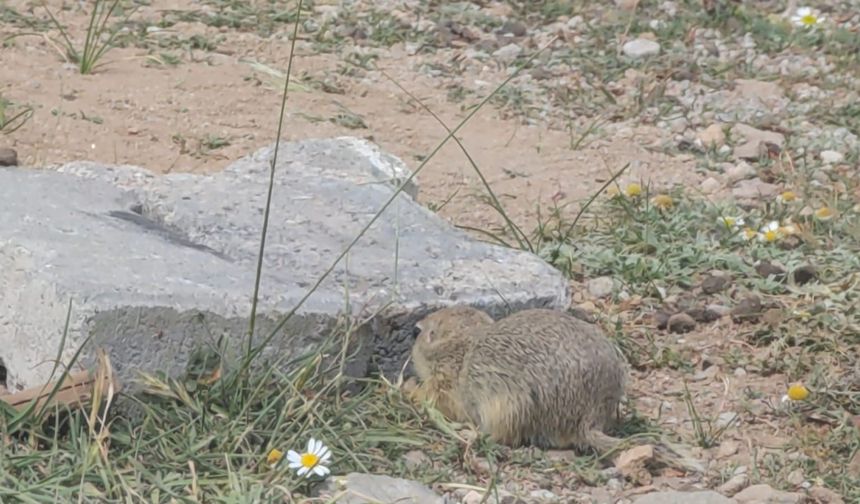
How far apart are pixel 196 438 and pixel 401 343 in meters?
0.74

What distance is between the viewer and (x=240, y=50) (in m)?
6.94

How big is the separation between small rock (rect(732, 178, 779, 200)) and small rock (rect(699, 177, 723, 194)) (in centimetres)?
7

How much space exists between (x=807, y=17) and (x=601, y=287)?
3426 millimetres

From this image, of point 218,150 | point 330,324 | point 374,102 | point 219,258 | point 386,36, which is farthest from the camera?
point 386,36

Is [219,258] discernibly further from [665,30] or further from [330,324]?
[665,30]

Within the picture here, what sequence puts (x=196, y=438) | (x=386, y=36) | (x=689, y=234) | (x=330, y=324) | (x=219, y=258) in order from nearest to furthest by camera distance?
1. (x=196, y=438)
2. (x=330, y=324)
3. (x=219, y=258)
4. (x=689, y=234)
5. (x=386, y=36)

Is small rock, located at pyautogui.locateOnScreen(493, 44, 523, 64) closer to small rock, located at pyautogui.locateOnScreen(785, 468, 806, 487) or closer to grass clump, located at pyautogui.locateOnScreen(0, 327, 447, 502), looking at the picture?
grass clump, located at pyautogui.locateOnScreen(0, 327, 447, 502)

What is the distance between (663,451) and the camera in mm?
3871

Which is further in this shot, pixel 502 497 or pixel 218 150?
pixel 218 150

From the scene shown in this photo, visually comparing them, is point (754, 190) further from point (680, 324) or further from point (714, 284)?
point (680, 324)

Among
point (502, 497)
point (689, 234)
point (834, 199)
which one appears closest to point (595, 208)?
point (689, 234)

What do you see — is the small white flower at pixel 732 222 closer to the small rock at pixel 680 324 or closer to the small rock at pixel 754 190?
the small rock at pixel 754 190

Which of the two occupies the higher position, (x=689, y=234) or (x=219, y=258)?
A: (x=219, y=258)

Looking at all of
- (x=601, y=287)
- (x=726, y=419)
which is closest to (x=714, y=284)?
(x=601, y=287)
